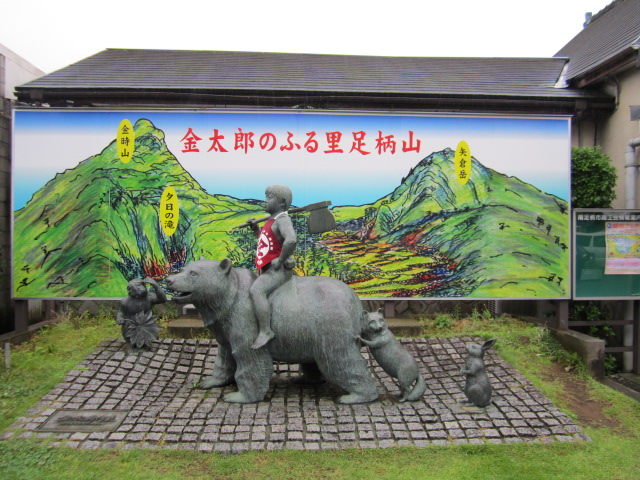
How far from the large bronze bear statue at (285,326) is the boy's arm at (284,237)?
0.29 m

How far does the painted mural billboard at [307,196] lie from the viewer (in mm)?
7340

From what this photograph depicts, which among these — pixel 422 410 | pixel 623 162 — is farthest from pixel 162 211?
pixel 623 162

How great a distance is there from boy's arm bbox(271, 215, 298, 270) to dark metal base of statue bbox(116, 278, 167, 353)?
83.6 inches

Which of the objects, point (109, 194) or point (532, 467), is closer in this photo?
point (532, 467)

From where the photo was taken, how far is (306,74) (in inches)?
356

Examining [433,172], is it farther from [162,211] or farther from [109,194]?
[109,194]

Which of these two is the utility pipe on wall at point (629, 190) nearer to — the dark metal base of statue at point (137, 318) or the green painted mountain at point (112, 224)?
the green painted mountain at point (112, 224)

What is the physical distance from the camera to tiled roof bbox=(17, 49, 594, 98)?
8023 mm

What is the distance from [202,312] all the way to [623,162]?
300 inches

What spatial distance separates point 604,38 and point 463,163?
5.60m

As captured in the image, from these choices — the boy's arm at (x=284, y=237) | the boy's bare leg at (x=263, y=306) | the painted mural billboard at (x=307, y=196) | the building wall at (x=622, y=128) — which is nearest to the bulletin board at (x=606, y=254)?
the painted mural billboard at (x=307, y=196)

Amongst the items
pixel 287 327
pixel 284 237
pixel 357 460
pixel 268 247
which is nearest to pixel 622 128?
pixel 284 237

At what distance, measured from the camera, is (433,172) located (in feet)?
24.9

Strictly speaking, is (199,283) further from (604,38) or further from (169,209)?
(604,38)
